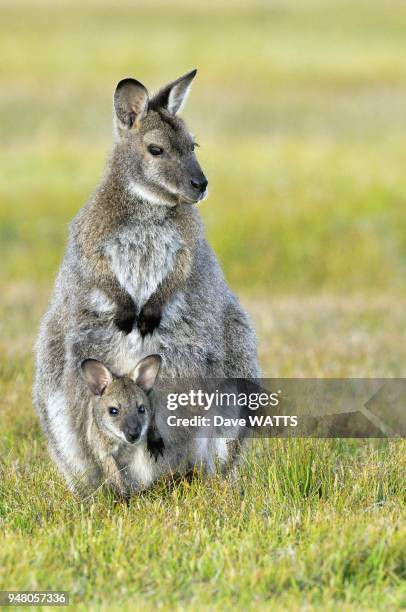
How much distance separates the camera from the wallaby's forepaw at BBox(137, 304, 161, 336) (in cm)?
615

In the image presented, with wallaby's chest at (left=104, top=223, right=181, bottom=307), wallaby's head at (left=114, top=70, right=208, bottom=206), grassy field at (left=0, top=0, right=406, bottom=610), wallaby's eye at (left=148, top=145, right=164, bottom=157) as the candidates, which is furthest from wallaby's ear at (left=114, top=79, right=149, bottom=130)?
grassy field at (left=0, top=0, right=406, bottom=610)

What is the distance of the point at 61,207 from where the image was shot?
735 inches

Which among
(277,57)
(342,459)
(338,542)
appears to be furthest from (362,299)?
(277,57)

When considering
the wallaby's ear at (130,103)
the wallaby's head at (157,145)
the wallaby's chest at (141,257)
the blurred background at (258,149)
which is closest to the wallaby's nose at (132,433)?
the wallaby's chest at (141,257)

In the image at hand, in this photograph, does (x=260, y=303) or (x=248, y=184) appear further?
(x=248, y=184)

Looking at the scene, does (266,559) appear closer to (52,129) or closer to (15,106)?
(52,129)

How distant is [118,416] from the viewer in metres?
5.94

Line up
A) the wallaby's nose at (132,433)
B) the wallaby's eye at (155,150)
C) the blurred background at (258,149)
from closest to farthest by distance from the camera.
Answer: the wallaby's nose at (132,433) < the wallaby's eye at (155,150) < the blurred background at (258,149)

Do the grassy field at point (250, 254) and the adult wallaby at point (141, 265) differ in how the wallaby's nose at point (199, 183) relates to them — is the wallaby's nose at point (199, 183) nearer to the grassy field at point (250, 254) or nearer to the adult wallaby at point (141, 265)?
the adult wallaby at point (141, 265)

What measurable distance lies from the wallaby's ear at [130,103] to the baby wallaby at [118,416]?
1.35 m

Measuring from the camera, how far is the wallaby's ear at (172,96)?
630 centimetres

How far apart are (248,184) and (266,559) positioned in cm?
1512

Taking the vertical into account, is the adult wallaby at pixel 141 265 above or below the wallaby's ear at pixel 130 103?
below

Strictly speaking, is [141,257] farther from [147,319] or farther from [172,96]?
[172,96]
